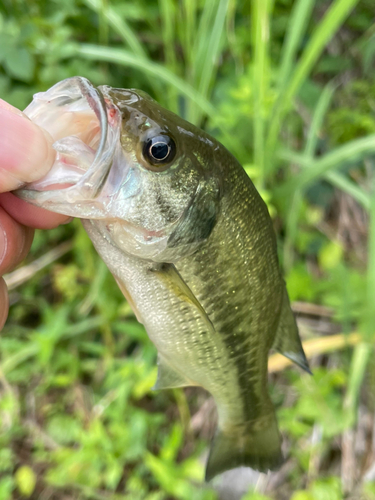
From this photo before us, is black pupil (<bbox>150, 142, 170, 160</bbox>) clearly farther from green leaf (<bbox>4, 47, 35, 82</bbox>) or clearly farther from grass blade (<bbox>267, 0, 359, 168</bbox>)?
green leaf (<bbox>4, 47, 35, 82</bbox>)

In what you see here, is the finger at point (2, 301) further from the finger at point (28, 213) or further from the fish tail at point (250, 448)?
the fish tail at point (250, 448)

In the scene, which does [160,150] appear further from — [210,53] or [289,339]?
[210,53]

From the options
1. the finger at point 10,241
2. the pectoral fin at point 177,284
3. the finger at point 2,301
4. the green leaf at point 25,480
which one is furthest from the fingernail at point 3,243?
the green leaf at point 25,480

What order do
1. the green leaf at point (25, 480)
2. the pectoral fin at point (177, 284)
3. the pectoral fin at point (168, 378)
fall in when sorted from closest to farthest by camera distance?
the pectoral fin at point (177, 284) → the pectoral fin at point (168, 378) → the green leaf at point (25, 480)

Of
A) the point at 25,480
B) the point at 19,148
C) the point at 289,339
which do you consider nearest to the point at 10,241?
the point at 19,148

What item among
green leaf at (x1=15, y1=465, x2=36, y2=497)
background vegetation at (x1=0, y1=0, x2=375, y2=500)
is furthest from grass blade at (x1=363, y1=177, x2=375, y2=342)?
green leaf at (x1=15, y1=465, x2=36, y2=497)

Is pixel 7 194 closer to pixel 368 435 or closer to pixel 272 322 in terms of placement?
pixel 272 322
